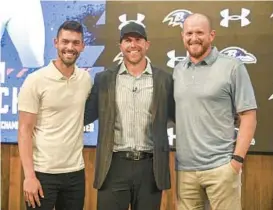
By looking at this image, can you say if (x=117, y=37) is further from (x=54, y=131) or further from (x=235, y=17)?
(x=54, y=131)

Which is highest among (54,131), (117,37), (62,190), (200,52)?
(117,37)

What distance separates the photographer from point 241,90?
7.23 feet

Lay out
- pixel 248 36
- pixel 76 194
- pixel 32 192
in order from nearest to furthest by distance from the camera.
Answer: pixel 32 192 → pixel 76 194 → pixel 248 36

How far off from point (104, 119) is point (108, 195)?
39 centimetres

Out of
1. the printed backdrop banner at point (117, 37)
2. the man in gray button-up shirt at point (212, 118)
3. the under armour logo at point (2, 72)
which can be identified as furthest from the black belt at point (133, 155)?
the under armour logo at point (2, 72)

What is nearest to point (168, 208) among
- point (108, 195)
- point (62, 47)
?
point (108, 195)

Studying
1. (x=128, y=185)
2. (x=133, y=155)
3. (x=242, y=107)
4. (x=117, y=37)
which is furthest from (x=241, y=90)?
(x=117, y=37)

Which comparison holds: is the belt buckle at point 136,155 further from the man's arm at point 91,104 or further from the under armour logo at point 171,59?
the under armour logo at point 171,59

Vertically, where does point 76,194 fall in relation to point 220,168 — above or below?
below

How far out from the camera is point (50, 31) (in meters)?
3.42

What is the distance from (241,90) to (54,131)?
3.18 ft

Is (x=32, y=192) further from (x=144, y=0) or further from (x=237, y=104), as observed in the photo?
(x=144, y=0)

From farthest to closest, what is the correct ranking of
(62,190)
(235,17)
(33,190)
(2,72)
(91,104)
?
(2,72), (235,17), (91,104), (62,190), (33,190)

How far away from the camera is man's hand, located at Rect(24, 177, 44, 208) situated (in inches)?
86.4
